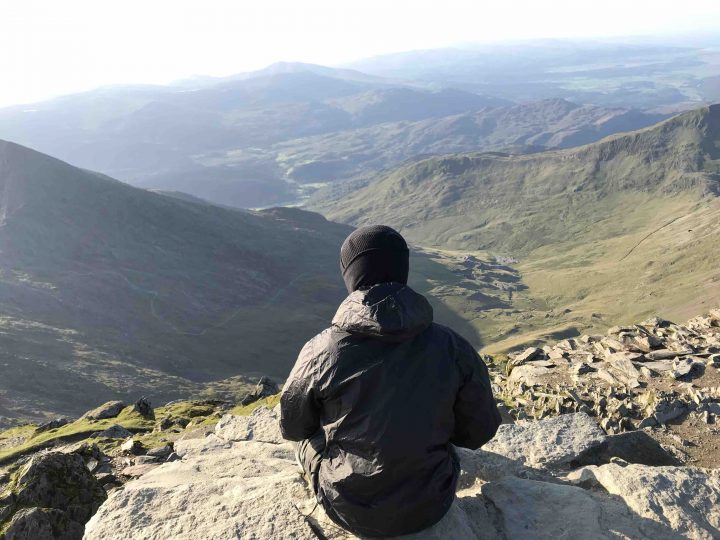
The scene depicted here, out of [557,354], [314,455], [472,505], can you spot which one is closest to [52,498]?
[314,455]

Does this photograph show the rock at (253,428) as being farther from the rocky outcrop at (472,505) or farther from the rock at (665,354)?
the rock at (665,354)

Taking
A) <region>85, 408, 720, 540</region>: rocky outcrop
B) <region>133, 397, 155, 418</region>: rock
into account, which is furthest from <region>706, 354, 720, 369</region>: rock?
<region>133, 397, 155, 418</region>: rock

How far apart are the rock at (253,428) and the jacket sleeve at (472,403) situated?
6.81 m

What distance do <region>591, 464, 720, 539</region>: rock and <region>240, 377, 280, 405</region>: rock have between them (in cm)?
2079

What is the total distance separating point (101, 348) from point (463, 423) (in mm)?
128735

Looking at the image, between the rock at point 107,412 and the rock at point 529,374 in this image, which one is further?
the rock at point 107,412

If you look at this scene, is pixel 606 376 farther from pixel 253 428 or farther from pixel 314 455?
pixel 314 455

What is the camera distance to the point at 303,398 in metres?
7.25

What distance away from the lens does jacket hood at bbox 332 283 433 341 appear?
6.49 meters

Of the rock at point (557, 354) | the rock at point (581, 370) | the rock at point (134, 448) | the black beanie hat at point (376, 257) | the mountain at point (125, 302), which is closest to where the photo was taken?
the black beanie hat at point (376, 257)

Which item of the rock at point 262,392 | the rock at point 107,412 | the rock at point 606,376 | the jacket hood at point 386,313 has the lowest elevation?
the rock at point 107,412

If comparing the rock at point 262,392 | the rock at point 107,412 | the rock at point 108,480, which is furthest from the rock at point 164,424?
the rock at point 108,480

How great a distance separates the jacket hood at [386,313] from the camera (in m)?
6.49

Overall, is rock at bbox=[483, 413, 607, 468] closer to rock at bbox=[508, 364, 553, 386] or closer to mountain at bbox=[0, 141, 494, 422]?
rock at bbox=[508, 364, 553, 386]
